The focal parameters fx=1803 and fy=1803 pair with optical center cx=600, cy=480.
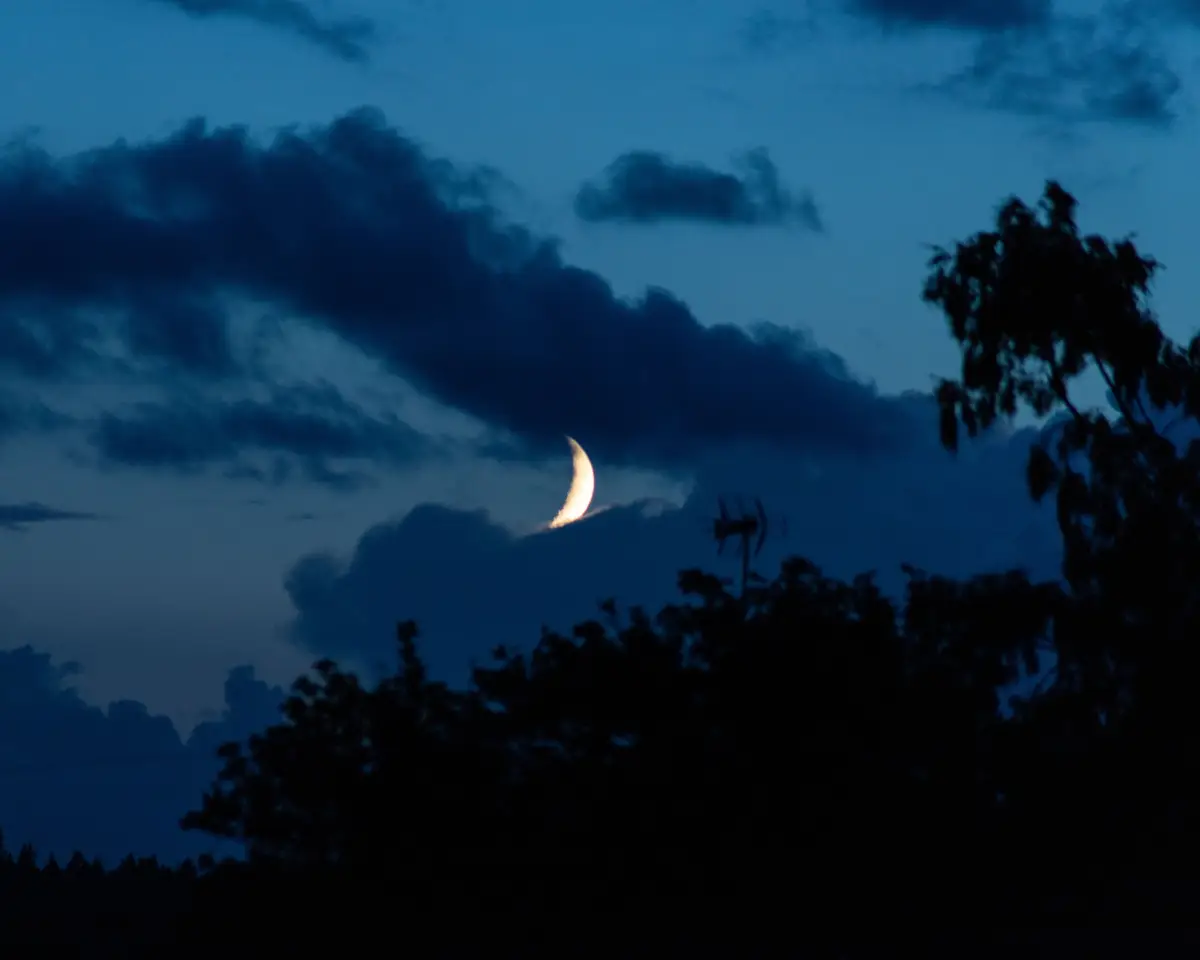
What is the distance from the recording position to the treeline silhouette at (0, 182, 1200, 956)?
25062 millimetres

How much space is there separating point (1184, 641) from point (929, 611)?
13.2 ft

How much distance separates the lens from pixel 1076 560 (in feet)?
100

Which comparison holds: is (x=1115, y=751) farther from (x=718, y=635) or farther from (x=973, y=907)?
(x=718, y=635)

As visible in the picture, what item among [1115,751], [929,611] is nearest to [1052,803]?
[1115,751]

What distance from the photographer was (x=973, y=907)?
2525cm

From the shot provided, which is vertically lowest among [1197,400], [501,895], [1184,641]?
[501,895]

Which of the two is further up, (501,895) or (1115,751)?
(1115,751)

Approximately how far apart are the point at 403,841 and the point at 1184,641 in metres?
12.5

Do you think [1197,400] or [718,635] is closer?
[718,635]

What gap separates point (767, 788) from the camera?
25250mm

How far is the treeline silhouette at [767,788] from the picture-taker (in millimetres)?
25062

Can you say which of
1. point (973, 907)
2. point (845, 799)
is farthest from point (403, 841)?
point (973, 907)

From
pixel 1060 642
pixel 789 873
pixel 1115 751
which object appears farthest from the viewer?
pixel 1060 642

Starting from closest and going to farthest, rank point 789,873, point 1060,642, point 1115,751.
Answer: point 789,873, point 1115,751, point 1060,642
